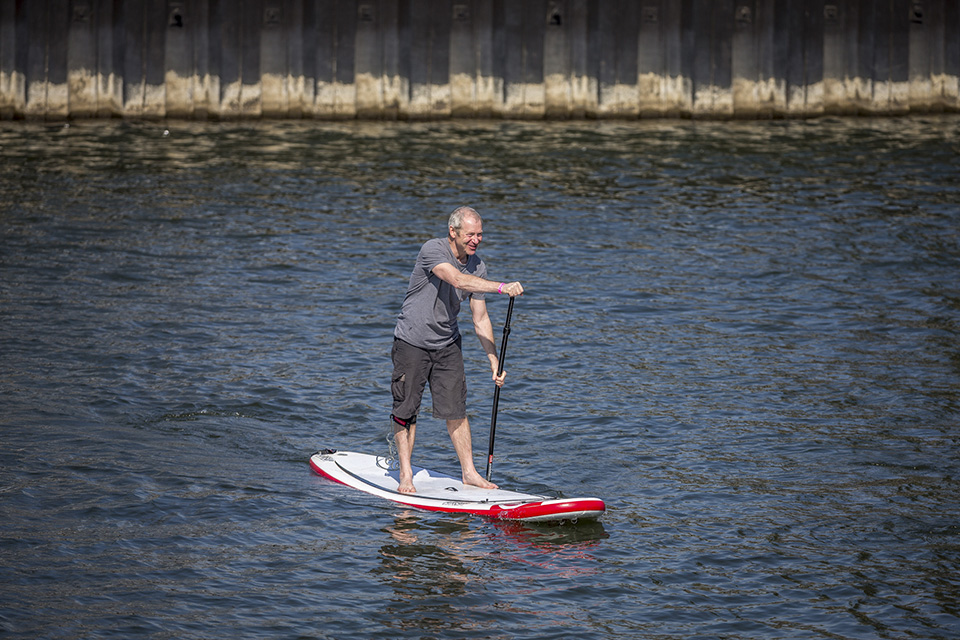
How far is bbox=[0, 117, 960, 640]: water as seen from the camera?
25.5 feet

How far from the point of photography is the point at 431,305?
8852 millimetres

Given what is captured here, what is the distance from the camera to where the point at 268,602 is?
300 inches

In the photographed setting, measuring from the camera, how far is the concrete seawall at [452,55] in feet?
88.4

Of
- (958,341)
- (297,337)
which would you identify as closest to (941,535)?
(958,341)

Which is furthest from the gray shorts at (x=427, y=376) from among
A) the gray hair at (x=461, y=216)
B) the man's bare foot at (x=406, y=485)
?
the gray hair at (x=461, y=216)

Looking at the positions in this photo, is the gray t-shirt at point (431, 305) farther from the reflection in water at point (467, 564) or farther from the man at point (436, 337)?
the reflection in water at point (467, 564)

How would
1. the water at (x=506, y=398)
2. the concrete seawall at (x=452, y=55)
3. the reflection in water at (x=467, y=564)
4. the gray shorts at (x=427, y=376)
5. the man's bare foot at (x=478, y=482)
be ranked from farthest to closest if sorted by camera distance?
the concrete seawall at (x=452, y=55)
the man's bare foot at (x=478, y=482)
the gray shorts at (x=427, y=376)
the water at (x=506, y=398)
the reflection in water at (x=467, y=564)

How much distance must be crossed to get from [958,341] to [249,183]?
13.3 meters

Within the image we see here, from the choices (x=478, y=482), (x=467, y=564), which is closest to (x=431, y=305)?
(x=478, y=482)

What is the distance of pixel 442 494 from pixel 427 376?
0.95 meters

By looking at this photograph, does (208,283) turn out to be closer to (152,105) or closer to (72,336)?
(72,336)

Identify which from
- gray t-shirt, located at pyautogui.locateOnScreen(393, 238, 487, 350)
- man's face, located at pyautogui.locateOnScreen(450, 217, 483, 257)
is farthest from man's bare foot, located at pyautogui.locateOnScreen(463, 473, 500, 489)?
man's face, located at pyautogui.locateOnScreen(450, 217, 483, 257)

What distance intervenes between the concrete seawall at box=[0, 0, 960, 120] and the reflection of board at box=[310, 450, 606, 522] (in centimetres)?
1886

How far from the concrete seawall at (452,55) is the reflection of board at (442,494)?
61.9 ft
